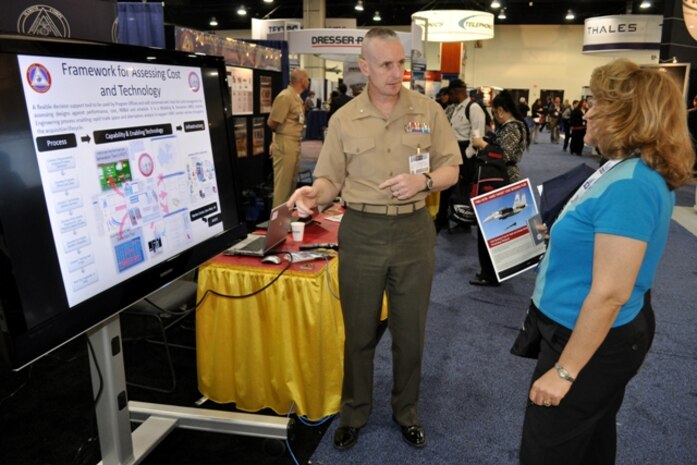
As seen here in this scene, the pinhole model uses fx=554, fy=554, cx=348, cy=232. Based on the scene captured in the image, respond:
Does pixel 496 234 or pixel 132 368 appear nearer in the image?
pixel 132 368

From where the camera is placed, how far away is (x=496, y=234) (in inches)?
130

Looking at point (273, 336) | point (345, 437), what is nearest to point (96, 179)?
point (273, 336)

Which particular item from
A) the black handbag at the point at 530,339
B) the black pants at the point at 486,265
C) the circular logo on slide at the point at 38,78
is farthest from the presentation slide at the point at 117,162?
the black pants at the point at 486,265

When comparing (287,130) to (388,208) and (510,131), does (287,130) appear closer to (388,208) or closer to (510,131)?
(510,131)

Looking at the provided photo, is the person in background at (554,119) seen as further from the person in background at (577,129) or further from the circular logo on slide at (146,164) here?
the circular logo on slide at (146,164)

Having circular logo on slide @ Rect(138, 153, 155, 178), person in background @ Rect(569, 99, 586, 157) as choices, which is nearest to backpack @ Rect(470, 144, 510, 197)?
circular logo on slide @ Rect(138, 153, 155, 178)

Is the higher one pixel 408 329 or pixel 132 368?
pixel 408 329

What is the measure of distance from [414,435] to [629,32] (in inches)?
595

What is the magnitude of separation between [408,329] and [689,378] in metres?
1.69

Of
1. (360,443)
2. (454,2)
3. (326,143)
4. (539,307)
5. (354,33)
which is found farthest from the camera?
(454,2)

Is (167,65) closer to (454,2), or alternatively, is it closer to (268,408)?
(268,408)

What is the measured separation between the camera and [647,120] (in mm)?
1156

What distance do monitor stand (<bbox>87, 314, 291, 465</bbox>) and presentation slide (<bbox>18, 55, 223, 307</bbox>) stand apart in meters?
0.24

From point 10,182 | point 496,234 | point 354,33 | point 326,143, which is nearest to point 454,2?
point 354,33
